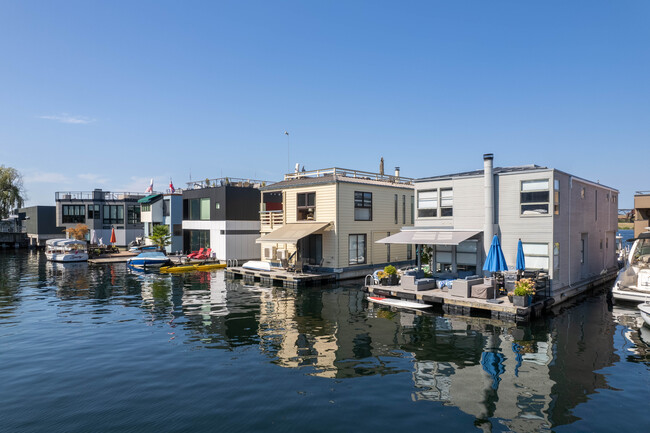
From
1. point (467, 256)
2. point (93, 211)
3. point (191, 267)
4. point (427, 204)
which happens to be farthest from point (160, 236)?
point (467, 256)

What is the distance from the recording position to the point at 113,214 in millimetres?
71188

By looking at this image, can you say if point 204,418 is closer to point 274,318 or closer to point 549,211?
point 274,318

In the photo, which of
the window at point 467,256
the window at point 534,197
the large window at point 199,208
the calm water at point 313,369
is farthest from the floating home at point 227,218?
the window at point 534,197

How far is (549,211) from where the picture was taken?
72.1ft

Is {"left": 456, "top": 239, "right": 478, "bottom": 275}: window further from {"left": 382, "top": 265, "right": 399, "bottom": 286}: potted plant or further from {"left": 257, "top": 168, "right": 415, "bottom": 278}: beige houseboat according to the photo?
{"left": 257, "top": 168, "right": 415, "bottom": 278}: beige houseboat

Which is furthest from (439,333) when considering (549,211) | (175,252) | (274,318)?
(175,252)

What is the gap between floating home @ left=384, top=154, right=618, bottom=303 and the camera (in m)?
22.4

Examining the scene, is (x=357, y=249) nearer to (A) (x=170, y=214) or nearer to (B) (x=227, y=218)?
(B) (x=227, y=218)

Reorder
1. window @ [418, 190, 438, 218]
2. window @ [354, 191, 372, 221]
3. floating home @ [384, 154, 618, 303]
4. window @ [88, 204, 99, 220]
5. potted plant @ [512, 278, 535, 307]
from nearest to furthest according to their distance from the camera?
potted plant @ [512, 278, 535, 307], floating home @ [384, 154, 618, 303], window @ [418, 190, 438, 218], window @ [354, 191, 372, 221], window @ [88, 204, 99, 220]

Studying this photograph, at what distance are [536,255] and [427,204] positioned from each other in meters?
7.38

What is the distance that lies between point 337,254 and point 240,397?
22.4 meters

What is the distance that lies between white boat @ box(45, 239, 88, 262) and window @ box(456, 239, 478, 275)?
150 feet

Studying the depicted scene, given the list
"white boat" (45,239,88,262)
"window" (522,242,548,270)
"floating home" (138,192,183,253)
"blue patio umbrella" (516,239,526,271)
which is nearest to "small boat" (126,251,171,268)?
"floating home" (138,192,183,253)

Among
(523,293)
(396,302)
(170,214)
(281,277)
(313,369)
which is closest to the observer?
(313,369)
